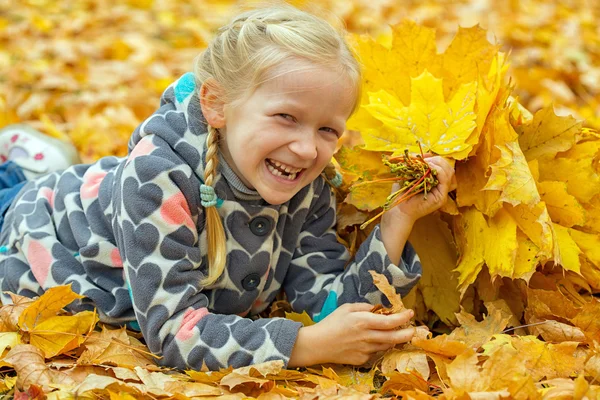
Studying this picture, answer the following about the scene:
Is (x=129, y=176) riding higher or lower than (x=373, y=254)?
higher

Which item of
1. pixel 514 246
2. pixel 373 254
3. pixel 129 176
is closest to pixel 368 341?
pixel 373 254

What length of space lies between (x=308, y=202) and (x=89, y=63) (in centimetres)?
285

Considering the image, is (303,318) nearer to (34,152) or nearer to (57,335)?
(57,335)

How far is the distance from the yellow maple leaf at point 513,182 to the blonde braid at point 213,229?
652 mm

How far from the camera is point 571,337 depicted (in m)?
1.78

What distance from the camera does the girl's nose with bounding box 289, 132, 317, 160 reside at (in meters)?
1.70

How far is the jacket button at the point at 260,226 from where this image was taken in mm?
1894

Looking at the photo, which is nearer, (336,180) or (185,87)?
(185,87)

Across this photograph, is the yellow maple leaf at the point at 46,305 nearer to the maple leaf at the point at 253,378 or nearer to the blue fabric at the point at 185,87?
the maple leaf at the point at 253,378

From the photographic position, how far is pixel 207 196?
5.81ft

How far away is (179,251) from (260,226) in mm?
253

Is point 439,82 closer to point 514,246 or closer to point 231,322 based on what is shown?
point 514,246

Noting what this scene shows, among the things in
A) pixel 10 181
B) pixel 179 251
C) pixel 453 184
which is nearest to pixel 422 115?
pixel 453 184

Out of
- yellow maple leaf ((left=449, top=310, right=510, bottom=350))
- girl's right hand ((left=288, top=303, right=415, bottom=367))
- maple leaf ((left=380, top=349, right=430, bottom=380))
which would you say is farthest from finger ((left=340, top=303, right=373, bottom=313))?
yellow maple leaf ((left=449, top=310, right=510, bottom=350))
